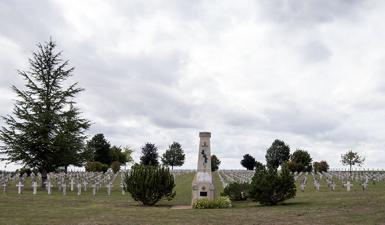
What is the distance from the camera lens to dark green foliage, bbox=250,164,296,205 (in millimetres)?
23453

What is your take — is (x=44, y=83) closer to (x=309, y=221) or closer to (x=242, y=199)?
(x=242, y=199)

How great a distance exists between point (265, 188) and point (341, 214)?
6480mm

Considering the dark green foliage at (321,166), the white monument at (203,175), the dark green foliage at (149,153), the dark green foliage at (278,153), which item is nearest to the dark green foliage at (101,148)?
the dark green foliage at (149,153)

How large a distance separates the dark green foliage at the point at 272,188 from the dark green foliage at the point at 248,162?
243 feet

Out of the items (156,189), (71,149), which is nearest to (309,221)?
(156,189)

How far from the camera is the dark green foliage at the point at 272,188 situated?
23453 millimetres

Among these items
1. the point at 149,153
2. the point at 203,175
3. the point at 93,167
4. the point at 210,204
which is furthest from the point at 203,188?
the point at 149,153

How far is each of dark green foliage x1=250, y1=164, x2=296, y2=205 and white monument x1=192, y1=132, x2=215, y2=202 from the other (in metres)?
2.46

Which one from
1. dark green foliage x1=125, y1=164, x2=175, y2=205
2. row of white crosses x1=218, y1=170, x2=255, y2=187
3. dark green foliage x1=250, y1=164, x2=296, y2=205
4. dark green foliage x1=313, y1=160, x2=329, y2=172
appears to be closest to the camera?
dark green foliage x1=250, y1=164, x2=296, y2=205

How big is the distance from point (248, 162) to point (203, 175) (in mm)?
73949

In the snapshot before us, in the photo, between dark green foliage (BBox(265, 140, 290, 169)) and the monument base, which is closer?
the monument base

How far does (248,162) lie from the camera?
321ft

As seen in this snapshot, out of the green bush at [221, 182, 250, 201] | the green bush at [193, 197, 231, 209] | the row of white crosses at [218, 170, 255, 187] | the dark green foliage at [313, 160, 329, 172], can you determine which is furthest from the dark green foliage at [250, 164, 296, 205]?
the dark green foliage at [313, 160, 329, 172]

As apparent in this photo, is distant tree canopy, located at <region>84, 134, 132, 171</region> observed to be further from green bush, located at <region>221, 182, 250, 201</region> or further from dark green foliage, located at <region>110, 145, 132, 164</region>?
green bush, located at <region>221, 182, 250, 201</region>
